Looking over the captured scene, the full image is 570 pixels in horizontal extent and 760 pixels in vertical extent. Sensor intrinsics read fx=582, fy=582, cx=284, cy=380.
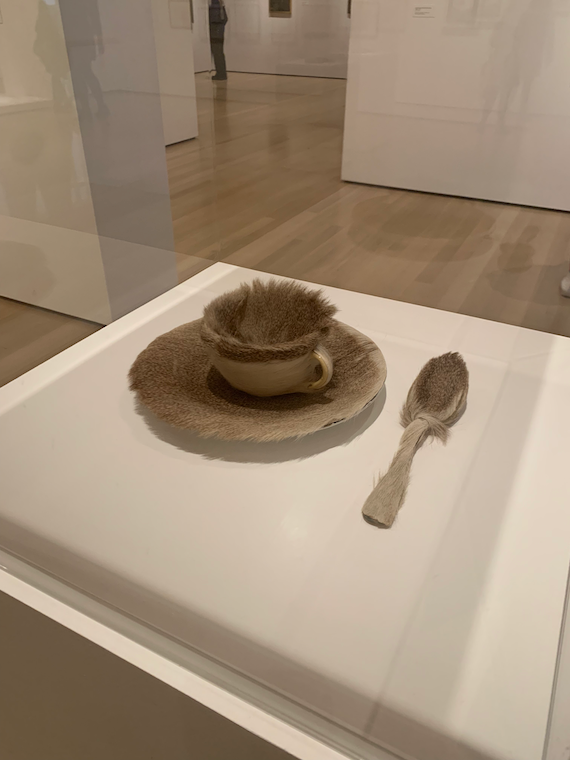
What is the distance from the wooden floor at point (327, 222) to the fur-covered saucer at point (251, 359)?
0.59m

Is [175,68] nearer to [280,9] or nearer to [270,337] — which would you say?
[280,9]

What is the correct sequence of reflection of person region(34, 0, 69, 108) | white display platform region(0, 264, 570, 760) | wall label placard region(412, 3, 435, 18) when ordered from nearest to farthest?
white display platform region(0, 264, 570, 760) < reflection of person region(34, 0, 69, 108) < wall label placard region(412, 3, 435, 18)

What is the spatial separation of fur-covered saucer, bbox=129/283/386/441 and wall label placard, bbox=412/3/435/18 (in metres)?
0.67

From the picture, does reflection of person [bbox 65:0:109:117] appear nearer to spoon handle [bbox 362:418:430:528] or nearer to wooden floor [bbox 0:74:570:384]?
wooden floor [bbox 0:74:570:384]

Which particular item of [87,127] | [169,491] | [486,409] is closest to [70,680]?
[169,491]

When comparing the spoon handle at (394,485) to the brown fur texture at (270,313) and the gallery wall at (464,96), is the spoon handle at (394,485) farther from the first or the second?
the gallery wall at (464,96)

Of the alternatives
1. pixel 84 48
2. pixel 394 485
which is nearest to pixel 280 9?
pixel 84 48

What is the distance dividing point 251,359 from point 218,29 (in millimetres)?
888

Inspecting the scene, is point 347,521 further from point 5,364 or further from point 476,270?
point 476,270

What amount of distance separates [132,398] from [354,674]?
0.40m

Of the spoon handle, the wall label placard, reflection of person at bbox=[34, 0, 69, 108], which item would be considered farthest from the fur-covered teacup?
the wall label placard

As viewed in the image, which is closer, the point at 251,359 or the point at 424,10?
the point at 251,359

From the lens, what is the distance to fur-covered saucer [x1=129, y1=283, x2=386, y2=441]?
55cm

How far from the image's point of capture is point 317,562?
19.7 inches
